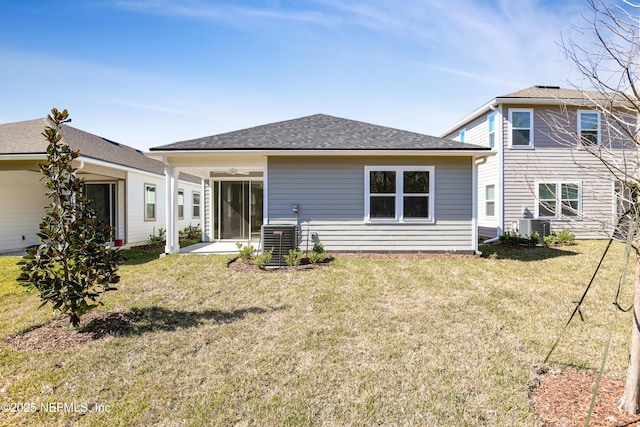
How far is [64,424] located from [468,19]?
8.87 m

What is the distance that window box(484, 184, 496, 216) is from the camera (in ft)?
42.7

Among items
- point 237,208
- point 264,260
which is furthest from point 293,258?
point 237,208

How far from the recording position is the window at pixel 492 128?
12.7 m

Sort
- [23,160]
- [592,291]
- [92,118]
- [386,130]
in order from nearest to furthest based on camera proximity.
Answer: [592,291], [23,160], [386,130], [92,118]

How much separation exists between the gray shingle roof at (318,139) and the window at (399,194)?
2.44 ft

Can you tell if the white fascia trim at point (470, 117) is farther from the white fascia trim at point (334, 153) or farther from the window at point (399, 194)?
the window at point (399, 194)

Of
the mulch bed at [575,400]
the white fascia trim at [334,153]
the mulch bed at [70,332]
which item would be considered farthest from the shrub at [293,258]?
the mulch bed at [575,400]

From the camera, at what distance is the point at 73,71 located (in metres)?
9.58

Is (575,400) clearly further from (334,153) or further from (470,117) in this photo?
(470,117)

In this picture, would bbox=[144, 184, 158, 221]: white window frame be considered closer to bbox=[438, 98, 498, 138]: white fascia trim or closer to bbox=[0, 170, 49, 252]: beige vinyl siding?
bbox=[0, 170, 49, 252]: beige vinyl siding

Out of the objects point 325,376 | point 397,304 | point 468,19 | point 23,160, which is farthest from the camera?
point 23,160

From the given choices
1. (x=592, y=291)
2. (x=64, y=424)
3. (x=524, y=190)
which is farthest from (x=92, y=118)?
(x=524, y=190)

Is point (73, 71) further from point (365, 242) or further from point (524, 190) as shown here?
point (524, 190)

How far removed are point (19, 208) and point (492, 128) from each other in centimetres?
1754
